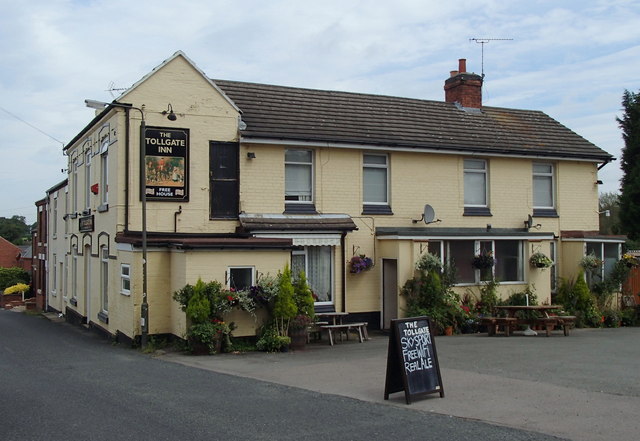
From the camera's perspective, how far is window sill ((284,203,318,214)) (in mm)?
19344

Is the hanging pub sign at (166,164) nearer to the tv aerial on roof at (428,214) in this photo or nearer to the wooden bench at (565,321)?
the tv aerial on roof at (428,214)

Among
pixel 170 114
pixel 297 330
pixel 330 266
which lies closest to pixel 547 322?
pixel 330 266

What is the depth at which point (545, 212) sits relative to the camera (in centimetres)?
2288

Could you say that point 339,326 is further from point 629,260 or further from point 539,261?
point 629,260

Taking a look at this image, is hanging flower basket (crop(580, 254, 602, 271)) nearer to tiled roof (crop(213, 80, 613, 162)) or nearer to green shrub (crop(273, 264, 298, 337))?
tiled roof (crop(213, 80, 613, 162))

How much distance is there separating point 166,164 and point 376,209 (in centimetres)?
639

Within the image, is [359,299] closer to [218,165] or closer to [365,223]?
[365,223]

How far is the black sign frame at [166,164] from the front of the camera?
17.8m

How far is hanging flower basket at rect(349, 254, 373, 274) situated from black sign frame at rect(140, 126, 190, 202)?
500 cm

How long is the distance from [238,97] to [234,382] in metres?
11.0

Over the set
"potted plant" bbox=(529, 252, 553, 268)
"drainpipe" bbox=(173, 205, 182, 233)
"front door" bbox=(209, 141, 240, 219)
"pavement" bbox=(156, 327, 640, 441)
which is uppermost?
"front door" bbox=(209, 141, 240, 219)

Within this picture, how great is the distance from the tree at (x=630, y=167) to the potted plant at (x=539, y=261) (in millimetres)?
17935

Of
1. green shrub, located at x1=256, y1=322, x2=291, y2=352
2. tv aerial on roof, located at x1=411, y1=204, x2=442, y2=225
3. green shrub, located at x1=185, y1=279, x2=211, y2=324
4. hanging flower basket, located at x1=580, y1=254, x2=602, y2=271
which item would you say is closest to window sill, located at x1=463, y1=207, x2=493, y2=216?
tv aerial on roof, located at x1=411, y1=204, x2=442, y2=225

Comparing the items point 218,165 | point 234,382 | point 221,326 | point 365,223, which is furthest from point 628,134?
point 234,382
